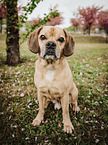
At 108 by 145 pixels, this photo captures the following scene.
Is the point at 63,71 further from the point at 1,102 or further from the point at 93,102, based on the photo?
the point at 1,102

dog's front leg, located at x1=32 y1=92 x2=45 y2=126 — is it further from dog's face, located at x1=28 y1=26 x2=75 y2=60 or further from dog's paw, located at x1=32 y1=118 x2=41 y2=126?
dog's face, located at x1=28 y1=26 x2=75 y2=60

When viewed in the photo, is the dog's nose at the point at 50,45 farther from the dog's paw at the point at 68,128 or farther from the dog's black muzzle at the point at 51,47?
the dog's paw at the point at 68,128

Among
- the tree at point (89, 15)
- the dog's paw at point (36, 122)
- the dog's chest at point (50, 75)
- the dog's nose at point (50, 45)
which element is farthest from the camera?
the tree at point (89, 15)

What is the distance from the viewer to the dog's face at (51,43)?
184 centimetres

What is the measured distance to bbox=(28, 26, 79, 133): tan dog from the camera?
1.89m

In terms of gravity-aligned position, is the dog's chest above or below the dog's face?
below

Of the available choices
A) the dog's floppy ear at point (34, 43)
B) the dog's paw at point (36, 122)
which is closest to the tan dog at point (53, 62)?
the dog's floppy ear at point (34, 43)

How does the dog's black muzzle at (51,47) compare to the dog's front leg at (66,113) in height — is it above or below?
above

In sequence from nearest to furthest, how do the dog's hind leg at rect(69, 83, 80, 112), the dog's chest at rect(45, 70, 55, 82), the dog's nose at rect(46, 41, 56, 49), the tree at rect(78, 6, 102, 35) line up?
the dog's nose at rect(46, 41, 56, 49)
the dog's chest at rect(45, 70, 55, 82)
the dog's hind leg at rect(69, 83, 80, 112)
the tree at rect(78, 6, 102, 35)

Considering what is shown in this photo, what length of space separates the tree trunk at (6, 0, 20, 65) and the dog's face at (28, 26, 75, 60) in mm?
3188

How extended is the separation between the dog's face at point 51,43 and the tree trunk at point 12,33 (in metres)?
3.19

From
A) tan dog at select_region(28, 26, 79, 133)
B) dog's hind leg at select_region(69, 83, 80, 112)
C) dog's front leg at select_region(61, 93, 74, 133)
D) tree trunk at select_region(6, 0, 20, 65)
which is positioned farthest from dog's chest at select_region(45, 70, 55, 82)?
tree trunk at select_region(6, 0, 20, 65)

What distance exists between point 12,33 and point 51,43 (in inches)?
151

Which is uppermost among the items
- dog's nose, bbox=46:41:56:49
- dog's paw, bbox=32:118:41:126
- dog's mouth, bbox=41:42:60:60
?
dog's nose, bbox=46:41:56:49
